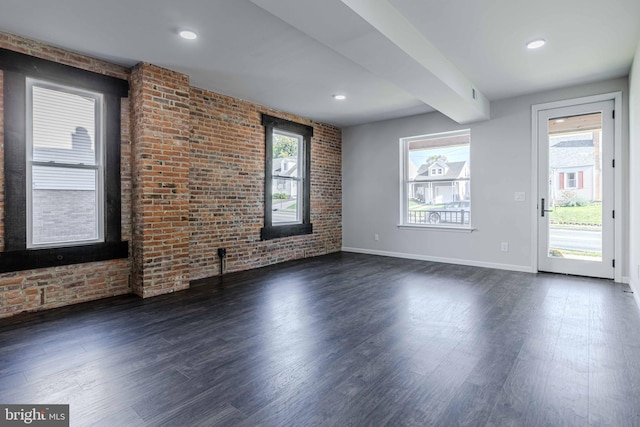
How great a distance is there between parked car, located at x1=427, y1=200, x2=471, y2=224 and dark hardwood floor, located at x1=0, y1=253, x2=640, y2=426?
2023 mm

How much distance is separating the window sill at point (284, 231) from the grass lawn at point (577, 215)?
12.9 feet

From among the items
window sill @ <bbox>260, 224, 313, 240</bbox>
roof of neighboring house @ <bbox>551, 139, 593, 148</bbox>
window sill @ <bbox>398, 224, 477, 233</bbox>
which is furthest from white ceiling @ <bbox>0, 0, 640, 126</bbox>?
window sill @ <bbox>260, 224, 313, 240</bbox>

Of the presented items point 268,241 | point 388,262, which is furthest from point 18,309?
point 388,262

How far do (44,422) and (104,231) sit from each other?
99.4 inches

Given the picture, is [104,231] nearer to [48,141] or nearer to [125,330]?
[48,141]

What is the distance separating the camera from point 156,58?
3.69m

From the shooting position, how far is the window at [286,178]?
5676 mm

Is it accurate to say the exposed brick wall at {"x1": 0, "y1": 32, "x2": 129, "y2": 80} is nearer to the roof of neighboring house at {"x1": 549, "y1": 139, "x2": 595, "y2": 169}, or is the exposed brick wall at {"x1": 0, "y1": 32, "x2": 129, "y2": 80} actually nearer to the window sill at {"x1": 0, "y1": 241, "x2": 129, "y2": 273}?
the window sill at {"x1": 0, "y1": 241, "x2": 129, "y2": 273}

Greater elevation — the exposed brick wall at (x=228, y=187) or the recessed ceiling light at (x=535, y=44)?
the recessed ceiling light at (x=535, y=44)

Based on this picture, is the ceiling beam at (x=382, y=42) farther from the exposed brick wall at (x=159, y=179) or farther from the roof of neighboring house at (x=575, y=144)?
the exposed brick wall at (x=159, y=179)

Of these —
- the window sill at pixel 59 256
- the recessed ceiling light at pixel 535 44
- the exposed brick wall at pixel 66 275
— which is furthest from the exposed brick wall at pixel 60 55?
the recessed ceiling light at pixel 535 44

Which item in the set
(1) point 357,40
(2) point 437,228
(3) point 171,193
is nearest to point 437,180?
(2) point 437,228

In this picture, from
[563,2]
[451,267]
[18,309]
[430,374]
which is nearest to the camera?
[430,374]

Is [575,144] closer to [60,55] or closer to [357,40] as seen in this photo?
[357,40]
